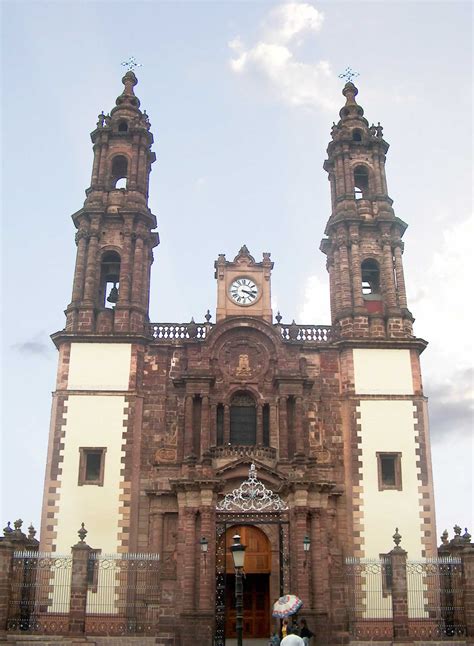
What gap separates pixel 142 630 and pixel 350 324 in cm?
1380

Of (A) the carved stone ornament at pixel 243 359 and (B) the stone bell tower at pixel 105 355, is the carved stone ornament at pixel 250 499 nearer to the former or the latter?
(B) the stone bell tower at pixel 105 355

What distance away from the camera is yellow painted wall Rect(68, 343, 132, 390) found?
2856 cm

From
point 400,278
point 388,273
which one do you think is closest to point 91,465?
point 388,273

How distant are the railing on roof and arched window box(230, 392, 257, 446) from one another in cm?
277

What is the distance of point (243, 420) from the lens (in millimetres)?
28859

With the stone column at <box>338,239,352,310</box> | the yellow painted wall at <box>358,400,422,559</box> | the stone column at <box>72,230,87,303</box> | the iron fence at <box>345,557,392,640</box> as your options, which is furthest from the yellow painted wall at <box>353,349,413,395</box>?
the stone column at <box>72,230,87,303</box>

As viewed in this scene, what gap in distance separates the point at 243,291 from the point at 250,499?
1007cm

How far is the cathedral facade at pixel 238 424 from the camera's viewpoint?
24.9 m

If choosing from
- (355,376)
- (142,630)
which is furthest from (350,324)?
(142,630)

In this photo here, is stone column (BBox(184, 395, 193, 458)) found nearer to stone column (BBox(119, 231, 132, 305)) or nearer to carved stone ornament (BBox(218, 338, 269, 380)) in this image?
carved stone ornament (BBox(218, 338, 269, 380))

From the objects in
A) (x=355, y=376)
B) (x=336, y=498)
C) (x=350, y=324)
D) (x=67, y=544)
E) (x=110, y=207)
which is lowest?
(x=67, y=544)

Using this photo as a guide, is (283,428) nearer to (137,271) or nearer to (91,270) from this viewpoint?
(137,271)

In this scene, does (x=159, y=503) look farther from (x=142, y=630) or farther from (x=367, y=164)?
(x=367, y=164)

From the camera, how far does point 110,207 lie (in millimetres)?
32406
